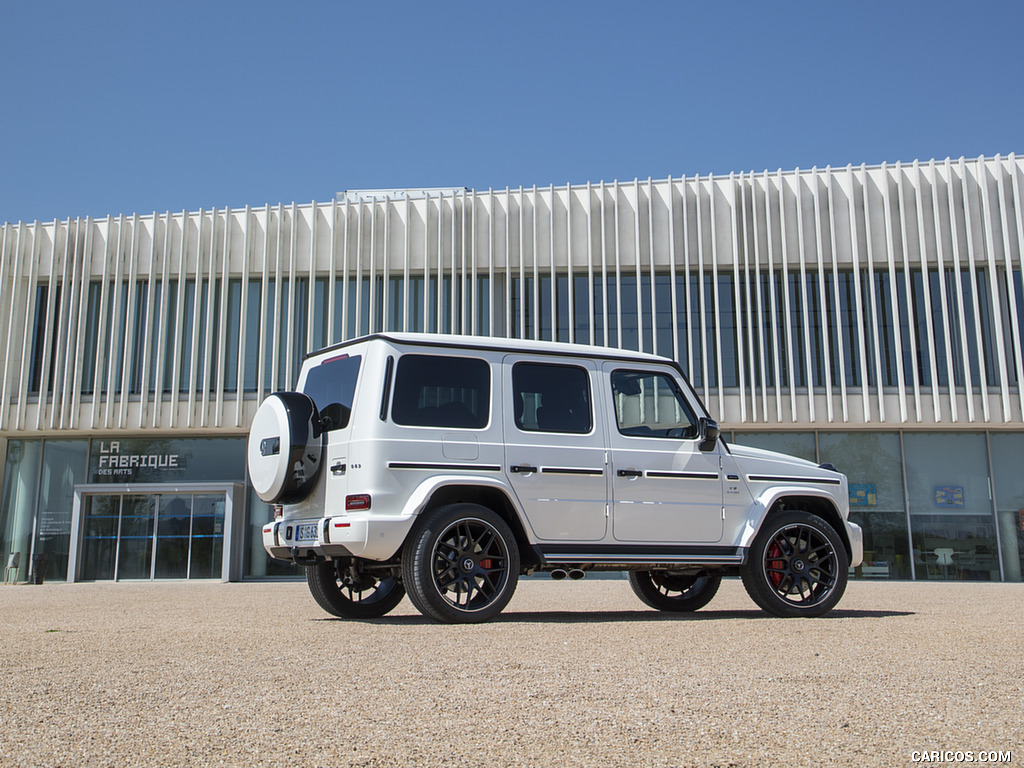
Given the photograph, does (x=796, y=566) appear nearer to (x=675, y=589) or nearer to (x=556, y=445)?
(x=675, y=589)

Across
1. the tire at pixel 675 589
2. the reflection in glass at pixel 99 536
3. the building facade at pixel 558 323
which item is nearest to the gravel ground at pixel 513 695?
the tire at pixel 675 589

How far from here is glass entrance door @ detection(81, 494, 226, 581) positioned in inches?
794

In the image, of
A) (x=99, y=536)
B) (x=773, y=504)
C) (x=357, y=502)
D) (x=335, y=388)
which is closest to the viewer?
(x=357, y=502)

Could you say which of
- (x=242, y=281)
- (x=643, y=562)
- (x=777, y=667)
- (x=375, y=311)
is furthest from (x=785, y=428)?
(x=777, y=667)

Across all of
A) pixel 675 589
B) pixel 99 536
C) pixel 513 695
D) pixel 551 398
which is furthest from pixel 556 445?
pixel 99 536

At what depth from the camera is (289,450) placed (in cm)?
694

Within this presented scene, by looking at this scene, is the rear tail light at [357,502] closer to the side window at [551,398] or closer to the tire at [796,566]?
the side window at [551,398]

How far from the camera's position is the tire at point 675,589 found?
9023 millimetres

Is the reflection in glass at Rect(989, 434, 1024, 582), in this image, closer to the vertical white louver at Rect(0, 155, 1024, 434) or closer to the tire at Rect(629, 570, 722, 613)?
the vertical white louver at Rect(0, 155, 1024, 434)

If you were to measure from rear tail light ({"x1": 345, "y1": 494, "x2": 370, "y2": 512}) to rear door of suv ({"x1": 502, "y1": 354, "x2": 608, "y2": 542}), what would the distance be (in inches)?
42.1

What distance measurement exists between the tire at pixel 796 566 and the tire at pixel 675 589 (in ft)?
3.88

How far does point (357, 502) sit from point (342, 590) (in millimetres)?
1794

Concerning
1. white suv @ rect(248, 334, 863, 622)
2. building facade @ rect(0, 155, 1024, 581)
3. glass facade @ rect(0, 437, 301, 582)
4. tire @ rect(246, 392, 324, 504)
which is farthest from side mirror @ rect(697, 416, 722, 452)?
glass facade @ rect(0, 437, 301, 582)

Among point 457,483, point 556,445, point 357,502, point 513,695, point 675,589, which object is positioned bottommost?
point 513,695
